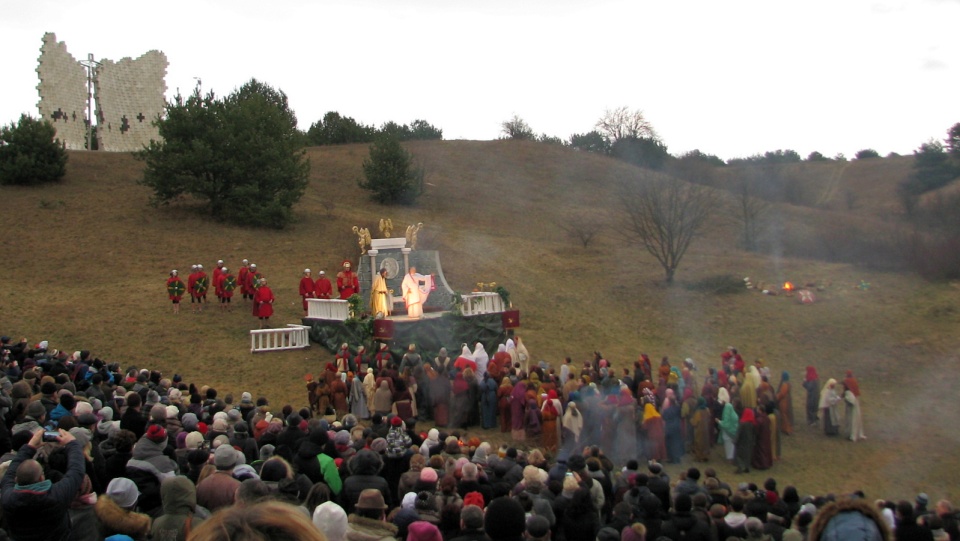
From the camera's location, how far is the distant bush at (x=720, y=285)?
1221 inches

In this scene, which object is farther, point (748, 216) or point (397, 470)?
point (748, 216)

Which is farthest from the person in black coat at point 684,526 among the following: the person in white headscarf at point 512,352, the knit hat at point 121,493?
the person in white headscarf at point 512,352

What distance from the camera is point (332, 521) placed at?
558cm

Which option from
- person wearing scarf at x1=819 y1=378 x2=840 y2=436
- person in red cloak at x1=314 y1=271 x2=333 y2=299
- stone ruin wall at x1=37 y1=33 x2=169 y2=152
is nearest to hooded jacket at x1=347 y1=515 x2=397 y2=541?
person wearing scarf at x1=819 y1=378 x2=840 y2=436

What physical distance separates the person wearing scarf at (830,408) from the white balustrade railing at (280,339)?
1301 cm

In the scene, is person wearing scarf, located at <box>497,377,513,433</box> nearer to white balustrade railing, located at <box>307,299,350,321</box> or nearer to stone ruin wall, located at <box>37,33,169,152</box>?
white balustrade railing, located at <box>307,299,350,321</box>

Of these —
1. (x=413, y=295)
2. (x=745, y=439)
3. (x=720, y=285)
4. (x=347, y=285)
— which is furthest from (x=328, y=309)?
(x=720, y=285)

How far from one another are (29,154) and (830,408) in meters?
35.8

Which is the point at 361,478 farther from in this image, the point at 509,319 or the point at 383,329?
the point at 509,319

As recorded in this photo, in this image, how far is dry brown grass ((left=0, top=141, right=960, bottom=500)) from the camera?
64.7ft

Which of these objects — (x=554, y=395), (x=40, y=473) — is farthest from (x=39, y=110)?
(x=40, y=473)

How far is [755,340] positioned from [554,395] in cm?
1243

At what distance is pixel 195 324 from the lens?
24.2 meters

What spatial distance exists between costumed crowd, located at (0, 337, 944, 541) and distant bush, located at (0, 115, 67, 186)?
26.0m
